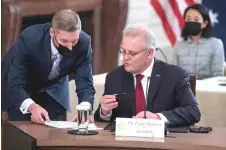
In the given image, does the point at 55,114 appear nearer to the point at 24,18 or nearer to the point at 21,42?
the point at 21,42

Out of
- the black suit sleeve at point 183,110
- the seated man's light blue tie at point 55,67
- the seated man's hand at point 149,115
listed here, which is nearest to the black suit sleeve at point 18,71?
the seated man's light blue tie at point 55,67

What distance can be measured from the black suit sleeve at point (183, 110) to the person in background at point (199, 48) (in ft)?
6.94

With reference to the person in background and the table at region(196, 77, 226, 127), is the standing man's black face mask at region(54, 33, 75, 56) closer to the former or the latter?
the table at region(196, 77, 226, 127)

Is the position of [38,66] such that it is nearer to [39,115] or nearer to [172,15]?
[39,115]

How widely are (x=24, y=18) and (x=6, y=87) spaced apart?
4.26ft

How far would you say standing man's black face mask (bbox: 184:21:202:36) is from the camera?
5.07 meters

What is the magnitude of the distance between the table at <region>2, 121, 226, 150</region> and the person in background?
94.1 inches

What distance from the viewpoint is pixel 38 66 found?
3.14m

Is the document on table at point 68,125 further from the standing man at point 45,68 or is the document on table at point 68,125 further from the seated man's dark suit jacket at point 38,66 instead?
the seated man's dark suit jacket at point 38,66

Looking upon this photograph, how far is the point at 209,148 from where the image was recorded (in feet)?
7.80

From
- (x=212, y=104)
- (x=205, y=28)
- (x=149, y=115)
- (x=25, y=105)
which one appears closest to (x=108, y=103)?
(x=149, y=115)

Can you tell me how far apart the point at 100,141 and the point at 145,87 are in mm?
559

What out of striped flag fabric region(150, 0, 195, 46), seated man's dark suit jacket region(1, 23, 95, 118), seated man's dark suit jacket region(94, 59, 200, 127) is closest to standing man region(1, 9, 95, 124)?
seated man's dark suit jacket region(1, 23, 95, 118)

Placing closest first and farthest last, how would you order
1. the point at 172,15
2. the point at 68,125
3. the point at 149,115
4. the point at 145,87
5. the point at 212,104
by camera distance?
the point at 149,115, the point at 68,125, the point at 145,87, the point at 212,104, the point at 172,15
